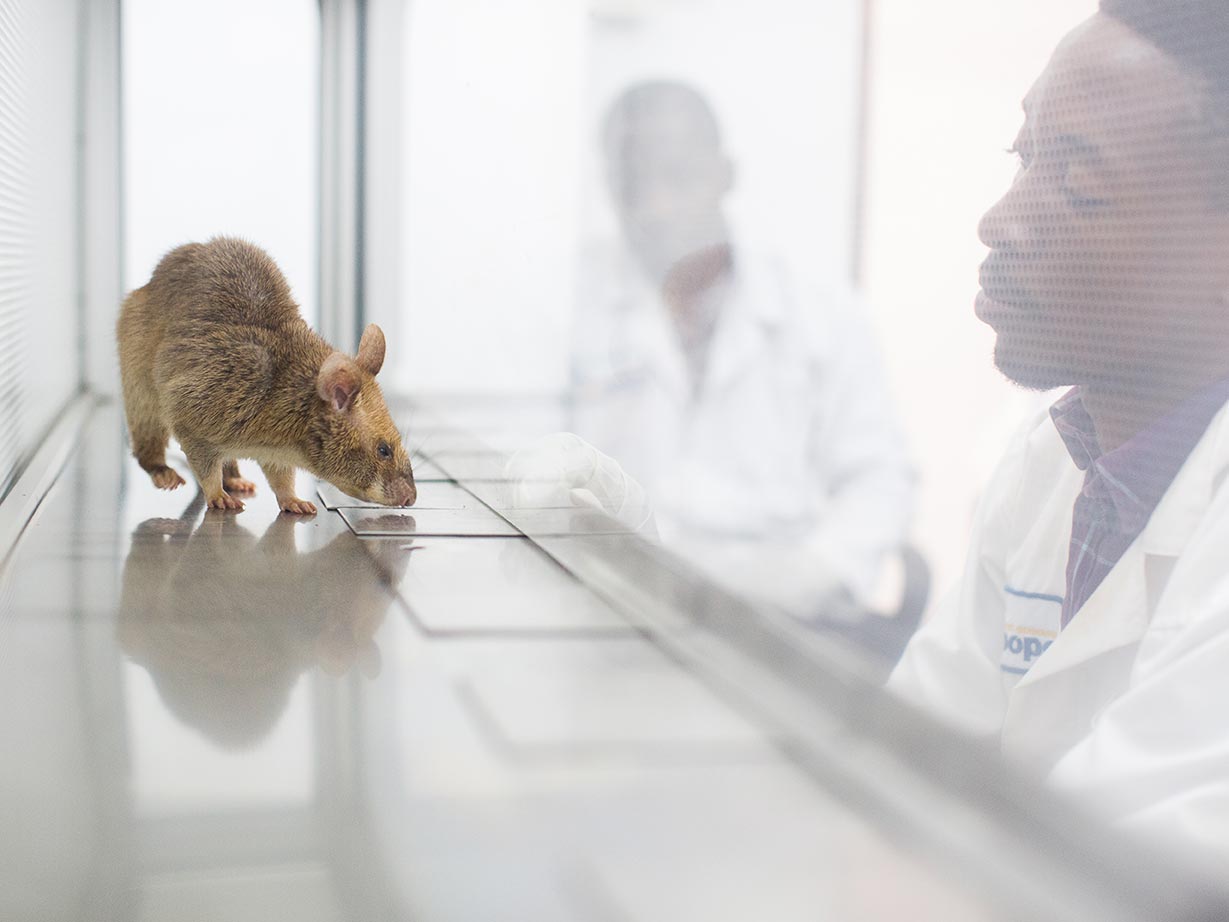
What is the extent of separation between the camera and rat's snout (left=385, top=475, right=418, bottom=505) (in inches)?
88.8

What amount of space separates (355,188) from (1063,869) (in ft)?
13.0

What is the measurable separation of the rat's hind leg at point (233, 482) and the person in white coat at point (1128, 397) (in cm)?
198

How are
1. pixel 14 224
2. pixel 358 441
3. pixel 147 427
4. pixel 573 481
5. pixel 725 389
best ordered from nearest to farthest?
pixel 725 389 → pixel 573 481 → pixel 358 441 → pixel 147 427 → pixel 14 224

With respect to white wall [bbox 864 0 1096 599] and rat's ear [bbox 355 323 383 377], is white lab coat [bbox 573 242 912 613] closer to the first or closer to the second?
white wall [bbox 864 0 1096 599]

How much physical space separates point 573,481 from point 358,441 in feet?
1.40

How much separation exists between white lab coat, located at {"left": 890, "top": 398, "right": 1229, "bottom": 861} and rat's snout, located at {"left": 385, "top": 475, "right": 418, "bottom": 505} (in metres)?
1.42

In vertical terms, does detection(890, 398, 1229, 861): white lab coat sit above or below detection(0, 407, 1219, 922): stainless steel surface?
above

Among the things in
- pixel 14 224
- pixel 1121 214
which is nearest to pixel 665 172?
pixel 1121 214

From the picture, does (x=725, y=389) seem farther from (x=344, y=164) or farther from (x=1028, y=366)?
(x=344, y=164)

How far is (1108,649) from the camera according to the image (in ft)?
2.60

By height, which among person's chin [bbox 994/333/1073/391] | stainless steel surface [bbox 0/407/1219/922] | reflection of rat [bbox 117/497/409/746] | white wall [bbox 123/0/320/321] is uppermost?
white wall [bbox 123/0/320/321]

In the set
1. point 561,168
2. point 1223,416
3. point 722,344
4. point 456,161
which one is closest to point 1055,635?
point 1223,416

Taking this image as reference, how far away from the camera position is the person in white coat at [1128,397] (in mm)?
687

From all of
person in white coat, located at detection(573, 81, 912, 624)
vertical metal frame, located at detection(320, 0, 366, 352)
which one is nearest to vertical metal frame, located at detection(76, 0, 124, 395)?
vertical metal frame, located at detection(320, 0, 366, 352)
